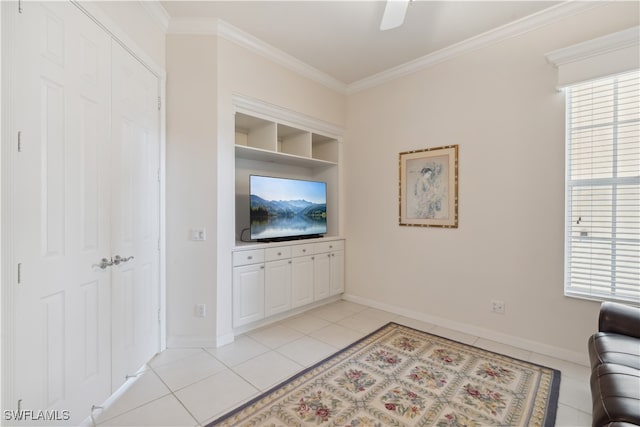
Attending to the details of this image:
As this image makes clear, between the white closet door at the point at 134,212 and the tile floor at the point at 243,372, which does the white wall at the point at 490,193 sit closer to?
the tile floor at the point at 243,372

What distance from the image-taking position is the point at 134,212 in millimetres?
2160

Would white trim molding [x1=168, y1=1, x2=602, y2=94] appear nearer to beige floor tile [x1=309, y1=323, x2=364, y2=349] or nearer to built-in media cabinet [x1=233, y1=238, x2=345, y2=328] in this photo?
built-in media cabinet [x1=233, y1=238, x2=345, y2=328]

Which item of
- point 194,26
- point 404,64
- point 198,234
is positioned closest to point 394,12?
point 404,64

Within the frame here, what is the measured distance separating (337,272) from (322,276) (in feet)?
1.00

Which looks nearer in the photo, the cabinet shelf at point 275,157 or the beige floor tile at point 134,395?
the beige floor tile at point 134,395

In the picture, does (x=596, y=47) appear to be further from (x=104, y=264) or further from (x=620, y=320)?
(x=104, y=264)

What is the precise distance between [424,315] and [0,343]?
3.35m

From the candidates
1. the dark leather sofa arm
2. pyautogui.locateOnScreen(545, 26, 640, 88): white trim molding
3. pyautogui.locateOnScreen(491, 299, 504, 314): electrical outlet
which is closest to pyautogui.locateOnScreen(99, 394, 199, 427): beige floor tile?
the dark leather sofa arm

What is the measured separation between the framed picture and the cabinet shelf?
3.56 ft

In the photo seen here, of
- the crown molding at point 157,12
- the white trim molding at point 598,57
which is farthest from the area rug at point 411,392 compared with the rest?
the crown molding at point 157,12

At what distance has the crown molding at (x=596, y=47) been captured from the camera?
2051 millimetres

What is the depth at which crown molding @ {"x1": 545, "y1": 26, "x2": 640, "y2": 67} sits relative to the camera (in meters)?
2.05

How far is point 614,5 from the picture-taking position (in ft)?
7.22

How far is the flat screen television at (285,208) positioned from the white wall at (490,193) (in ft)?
2.28
